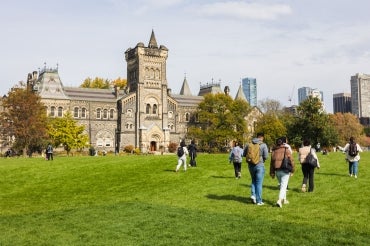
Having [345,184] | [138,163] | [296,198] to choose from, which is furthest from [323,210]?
[138,163]

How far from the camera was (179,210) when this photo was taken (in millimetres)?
17047

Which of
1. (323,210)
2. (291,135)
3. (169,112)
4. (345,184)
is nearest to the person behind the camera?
(323,210)

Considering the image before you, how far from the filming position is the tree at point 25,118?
65.1 m

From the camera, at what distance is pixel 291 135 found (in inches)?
2630

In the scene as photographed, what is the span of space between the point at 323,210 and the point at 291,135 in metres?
52.0

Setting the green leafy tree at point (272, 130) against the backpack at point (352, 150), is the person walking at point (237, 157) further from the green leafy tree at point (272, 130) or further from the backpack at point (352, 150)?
the green leafy tree at point (272, 130)

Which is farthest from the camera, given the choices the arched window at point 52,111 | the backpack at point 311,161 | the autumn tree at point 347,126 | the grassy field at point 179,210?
the autumn tree at point 347,126

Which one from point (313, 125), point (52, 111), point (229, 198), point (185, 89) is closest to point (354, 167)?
point (229, 198)

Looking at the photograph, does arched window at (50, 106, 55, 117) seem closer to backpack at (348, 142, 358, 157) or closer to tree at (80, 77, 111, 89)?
tree at (80, 77, 111, 89)

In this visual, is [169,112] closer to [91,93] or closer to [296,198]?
[91,93]

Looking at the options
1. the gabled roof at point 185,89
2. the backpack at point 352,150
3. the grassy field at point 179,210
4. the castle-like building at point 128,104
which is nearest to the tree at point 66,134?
the castle-like building at point 128,104

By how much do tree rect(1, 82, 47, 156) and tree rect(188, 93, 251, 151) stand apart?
30.9 m

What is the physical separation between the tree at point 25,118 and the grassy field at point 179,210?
37363 mm

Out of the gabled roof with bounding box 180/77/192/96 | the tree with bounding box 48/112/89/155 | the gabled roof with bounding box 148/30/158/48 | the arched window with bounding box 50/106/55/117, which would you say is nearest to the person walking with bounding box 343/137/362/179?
the tree with bounding box 48/112/89/155
